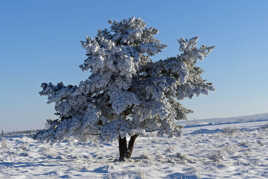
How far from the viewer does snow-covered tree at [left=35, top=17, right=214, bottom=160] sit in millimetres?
11133

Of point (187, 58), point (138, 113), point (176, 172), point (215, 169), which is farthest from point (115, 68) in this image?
point (215, 169)

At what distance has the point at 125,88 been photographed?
37.6ft

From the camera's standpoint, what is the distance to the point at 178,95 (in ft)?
42.0

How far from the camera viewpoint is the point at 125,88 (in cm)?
1145

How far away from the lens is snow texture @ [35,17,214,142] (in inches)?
437

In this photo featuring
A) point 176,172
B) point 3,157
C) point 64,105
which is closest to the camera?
point 176,172

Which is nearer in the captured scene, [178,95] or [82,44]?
[82,44]

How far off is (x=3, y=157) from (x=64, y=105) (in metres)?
5.57

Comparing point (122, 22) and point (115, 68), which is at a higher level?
point (122, 22)

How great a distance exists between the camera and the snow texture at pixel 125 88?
11109mm

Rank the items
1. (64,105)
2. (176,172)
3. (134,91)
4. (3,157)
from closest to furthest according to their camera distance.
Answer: (176,172), (64,105), (134,91), (3,157)

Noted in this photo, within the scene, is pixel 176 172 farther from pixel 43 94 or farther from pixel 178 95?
pixel 43 94

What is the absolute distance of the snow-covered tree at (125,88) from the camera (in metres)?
11.1

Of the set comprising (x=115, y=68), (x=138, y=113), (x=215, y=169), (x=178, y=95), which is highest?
(x=115, y=68)
